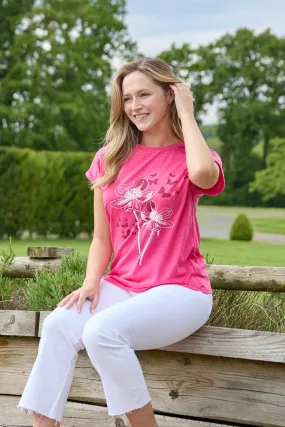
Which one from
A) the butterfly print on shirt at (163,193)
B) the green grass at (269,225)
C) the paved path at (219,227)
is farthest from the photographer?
the green grass at (269,225)

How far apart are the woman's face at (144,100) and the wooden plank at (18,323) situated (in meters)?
0.98

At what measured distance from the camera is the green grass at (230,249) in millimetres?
12766

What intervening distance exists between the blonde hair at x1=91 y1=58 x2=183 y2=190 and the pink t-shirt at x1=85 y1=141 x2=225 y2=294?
70 mm

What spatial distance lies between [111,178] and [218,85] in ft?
93.0

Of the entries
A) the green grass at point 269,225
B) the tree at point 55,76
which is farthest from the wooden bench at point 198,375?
the tree at point 55,76

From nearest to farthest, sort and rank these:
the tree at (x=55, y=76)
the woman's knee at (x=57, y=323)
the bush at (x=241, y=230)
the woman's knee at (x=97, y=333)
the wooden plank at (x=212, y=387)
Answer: the woman's knee at (x=97, y=333) → the woman's knee at (x=57, y=323) → the wooden plank at (x=212, y=387) → the bush at (x=241, y=230) → the tree at (x=55, y=76)

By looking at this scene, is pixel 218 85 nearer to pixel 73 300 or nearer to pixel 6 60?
pixel 6 60

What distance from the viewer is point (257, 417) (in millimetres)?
2930

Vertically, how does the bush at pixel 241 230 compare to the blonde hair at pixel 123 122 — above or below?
below

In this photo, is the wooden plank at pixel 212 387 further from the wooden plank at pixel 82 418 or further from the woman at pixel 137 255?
the woman at pixel 137 255

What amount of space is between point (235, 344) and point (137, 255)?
0.54 metres

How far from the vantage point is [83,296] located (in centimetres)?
271

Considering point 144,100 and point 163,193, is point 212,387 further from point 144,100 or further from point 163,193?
point 144,100

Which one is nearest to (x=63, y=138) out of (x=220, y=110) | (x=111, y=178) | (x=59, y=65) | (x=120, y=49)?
(x=59, y=65)
